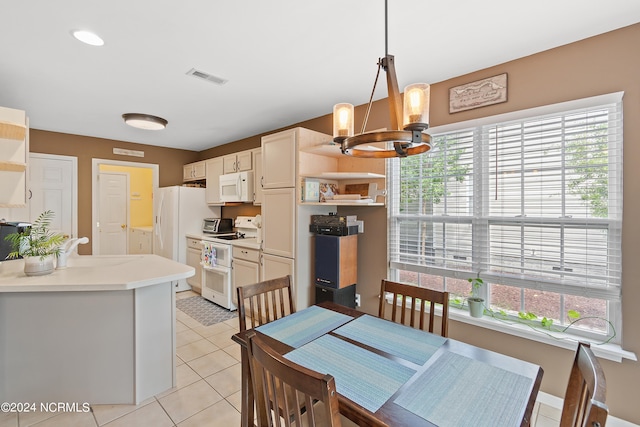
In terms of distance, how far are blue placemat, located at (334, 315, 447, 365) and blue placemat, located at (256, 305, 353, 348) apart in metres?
0.09

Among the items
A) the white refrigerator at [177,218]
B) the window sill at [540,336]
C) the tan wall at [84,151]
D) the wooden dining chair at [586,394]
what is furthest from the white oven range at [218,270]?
the wooden dining chair at [586,394]

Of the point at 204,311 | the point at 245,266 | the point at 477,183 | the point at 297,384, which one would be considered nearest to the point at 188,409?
the point at 297,384

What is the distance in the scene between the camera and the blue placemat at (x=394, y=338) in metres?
1.37

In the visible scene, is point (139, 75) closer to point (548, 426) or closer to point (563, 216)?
point (563, 216)

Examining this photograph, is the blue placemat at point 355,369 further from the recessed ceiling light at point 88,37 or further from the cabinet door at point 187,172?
the cabinet door at point 187,172

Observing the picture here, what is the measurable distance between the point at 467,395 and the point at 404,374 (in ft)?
0.76

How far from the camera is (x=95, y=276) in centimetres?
201

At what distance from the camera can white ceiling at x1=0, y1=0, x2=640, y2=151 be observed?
1646mm

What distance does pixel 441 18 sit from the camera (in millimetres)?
1719

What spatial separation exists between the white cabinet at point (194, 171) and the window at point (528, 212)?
3.66m

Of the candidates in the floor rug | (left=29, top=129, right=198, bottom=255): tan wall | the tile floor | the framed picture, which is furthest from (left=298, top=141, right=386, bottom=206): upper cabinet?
(left=29, top=129, right=198, bottom=255): tan wall

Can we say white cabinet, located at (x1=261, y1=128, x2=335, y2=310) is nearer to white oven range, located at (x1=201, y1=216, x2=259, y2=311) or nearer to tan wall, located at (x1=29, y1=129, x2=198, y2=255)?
white oven range, located at (x1=201, y1=216, x2=259, y2=311)

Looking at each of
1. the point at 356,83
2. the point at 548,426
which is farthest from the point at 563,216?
the point at 356,83

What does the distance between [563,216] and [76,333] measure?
346 cm
